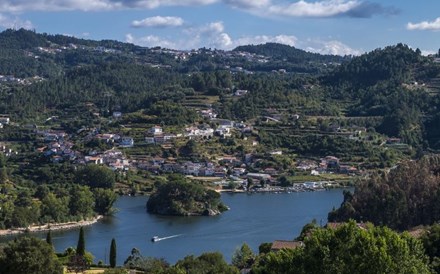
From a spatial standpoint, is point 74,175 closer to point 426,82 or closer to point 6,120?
point 6,120

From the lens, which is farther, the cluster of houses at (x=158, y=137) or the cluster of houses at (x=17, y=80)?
the cluster of houses at (x=17, y=80)

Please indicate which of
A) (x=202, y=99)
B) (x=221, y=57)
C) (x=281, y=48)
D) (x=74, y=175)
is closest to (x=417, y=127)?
(x=202, y=99)

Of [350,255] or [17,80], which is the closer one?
[350,255]

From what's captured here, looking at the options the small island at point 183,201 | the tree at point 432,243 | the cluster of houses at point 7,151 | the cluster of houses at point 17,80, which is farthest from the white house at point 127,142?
the cluster of houses at point 17,80

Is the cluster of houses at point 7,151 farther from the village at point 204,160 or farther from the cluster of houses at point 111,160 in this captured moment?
the cluster of houses at point 111,160

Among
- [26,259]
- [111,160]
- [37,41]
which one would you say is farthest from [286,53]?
[26,259]

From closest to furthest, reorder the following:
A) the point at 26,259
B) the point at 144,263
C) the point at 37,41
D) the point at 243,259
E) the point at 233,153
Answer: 1. the point at 26,259
2. the point at 144,263
3. the point at 243,259
4. the point at 233,153
5. the point at 37,41

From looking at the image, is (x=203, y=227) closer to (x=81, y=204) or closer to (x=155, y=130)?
(x=81, y=204)
